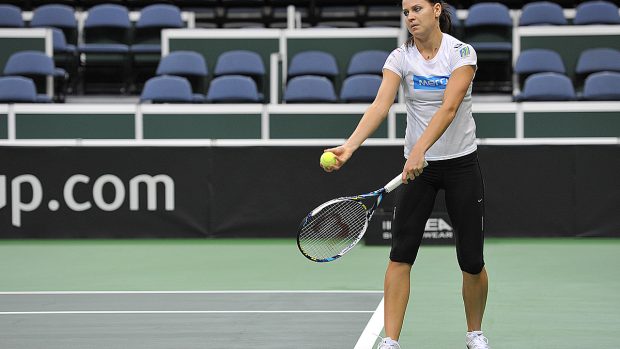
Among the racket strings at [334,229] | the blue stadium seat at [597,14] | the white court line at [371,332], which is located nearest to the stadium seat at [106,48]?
the blue stadium seat at [597,14]

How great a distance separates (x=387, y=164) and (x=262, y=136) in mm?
1785

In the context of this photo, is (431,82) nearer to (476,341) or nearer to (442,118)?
(442,118)

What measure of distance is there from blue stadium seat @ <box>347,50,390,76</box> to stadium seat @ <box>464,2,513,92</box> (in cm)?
165

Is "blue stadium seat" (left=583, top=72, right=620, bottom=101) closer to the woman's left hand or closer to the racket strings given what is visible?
the racket strings

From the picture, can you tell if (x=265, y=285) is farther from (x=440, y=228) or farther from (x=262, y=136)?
(x=262, y=136)

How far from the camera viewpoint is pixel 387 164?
11.4 metres

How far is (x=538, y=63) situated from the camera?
13.7m

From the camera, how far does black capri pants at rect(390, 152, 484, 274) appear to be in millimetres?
4719

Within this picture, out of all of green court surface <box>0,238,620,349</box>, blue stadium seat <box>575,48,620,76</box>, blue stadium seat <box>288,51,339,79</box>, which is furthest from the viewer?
blue stadium seat <box>288,51,339,79</box>

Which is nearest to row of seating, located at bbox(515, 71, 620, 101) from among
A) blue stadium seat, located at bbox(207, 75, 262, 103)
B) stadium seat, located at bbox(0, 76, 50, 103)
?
blue stadium seat, located at bbox(207, 75, 262, 103)

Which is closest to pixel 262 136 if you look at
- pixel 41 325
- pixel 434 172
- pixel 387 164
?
pixel 387 164

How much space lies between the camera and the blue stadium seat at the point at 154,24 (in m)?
15.2

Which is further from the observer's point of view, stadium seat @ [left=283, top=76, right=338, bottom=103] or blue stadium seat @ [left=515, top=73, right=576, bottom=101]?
stadium seat @ [left=283, top=76, right=338, bottom=103]

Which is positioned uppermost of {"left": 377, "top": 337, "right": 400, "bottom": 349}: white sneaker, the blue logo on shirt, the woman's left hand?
the blue logo on shirt
